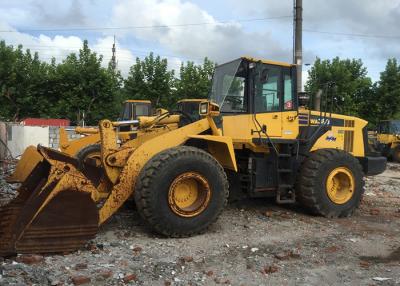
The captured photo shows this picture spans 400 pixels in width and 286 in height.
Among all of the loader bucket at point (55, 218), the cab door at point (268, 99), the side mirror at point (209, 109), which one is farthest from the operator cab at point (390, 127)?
the loader bucket at point (55, 218)

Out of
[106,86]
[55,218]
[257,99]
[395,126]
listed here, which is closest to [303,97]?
[257,99]

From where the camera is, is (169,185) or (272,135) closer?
(169,185)

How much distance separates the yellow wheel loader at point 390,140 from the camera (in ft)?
78.7

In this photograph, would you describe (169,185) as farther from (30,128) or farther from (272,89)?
(30,128)

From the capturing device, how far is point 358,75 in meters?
30.1

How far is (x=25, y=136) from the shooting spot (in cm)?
2127

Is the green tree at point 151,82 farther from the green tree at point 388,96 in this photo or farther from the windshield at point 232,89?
the windshield at point 232,89

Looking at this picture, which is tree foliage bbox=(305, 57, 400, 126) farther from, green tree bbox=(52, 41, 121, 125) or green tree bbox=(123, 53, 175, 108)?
green tree bbox=(52, 41, 121, 125)

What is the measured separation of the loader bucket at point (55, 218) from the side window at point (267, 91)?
3.23 m

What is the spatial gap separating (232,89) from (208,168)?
1.89m

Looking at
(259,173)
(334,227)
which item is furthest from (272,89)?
(334,227)

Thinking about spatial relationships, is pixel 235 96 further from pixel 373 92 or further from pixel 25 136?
pixel 373 92

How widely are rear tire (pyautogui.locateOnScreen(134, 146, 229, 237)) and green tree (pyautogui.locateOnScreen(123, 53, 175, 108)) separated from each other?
937 inches

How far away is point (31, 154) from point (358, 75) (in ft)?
84.4
